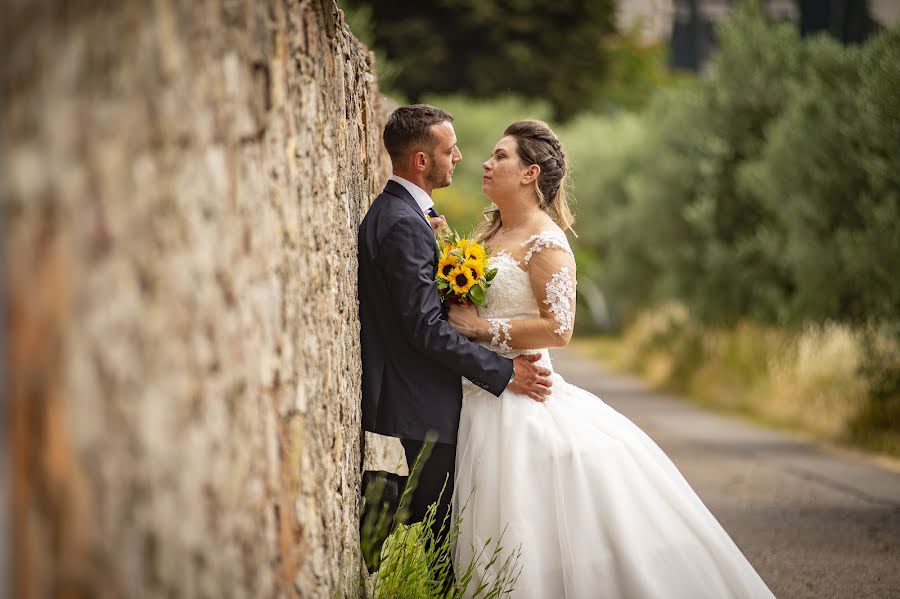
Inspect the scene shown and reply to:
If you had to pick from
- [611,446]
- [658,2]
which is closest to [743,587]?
[611,446]

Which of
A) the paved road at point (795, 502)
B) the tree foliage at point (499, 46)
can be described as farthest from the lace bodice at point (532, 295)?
the tree foliage at point (499, 46)

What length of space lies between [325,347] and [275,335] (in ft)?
2.25

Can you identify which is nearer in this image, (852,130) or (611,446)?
(611,446)

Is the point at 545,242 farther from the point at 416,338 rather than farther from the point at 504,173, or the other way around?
the point at 416,338

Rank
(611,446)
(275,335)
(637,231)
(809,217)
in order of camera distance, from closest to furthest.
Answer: (275,335) → (611,446) → (809,217) → (637,231)

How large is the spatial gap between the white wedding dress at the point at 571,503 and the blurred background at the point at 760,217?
1585 millimetres

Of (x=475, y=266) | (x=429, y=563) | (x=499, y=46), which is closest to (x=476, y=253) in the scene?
(x=475, y=266)

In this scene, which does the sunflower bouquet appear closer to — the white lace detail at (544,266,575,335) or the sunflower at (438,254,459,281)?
the sunflower at (438,254,459,281)

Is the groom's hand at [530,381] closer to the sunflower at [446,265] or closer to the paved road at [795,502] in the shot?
the sunflower at [446,265]

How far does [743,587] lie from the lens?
4.30 m

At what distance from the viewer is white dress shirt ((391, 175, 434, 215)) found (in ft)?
14.8

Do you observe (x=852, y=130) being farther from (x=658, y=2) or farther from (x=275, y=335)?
(x=658, y=2)

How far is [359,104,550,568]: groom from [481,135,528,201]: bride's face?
235 mm

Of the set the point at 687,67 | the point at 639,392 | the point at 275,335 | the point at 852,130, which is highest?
the point at 687,67
